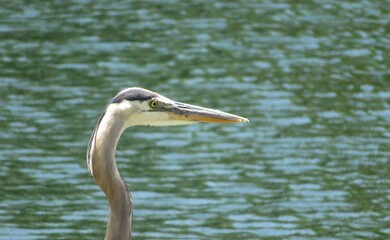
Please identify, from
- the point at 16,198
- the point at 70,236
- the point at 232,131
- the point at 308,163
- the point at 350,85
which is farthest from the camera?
the point at 350,85

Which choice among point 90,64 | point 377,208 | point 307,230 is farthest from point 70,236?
point 90,64

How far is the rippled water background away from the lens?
13.1 m

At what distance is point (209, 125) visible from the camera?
16.5 meters

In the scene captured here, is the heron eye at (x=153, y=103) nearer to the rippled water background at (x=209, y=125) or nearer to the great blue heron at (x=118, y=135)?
the great blue heron at (x=118, y=135)

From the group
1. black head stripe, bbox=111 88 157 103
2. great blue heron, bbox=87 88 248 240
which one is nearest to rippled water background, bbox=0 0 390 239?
great blue heron, bbox=87 88 248 240

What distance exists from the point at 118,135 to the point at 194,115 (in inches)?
29.9

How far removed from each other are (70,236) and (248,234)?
1.79 meters

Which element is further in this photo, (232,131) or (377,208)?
(232,131)

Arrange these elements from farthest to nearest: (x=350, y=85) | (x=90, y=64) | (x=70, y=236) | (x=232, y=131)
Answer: (x=90, y=64), (x=350, y=85), (x=232, y=131), (x=70, y=236)

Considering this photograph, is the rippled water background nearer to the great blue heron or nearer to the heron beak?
the heron beak

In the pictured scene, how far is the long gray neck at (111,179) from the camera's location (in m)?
8.54

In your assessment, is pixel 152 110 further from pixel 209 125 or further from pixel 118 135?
pixel 209 125

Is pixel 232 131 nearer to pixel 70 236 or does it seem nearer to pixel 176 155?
pixel 176 155

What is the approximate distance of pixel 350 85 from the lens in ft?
57.1
